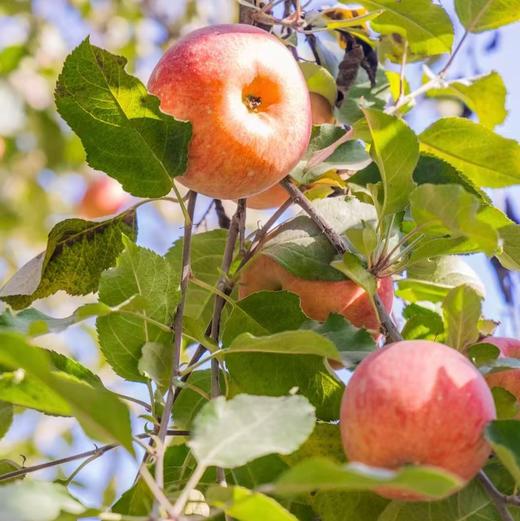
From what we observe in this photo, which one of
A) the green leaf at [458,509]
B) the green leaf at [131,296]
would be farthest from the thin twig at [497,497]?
the green leaf at [131,296]

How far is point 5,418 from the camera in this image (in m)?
1.08

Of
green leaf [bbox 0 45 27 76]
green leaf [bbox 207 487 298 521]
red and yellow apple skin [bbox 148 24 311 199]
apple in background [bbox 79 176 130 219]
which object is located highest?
red and yellow apple skin [bbox 148 24 311 199]

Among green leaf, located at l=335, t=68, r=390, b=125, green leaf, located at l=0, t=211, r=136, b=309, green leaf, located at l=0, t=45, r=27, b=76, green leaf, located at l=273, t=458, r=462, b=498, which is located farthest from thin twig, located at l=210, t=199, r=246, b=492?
green leaf, located at l=0, t=45, r=27, b=76

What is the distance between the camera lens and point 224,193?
40.3 inches

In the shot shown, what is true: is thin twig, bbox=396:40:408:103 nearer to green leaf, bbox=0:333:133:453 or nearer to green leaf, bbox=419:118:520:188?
green leaf, bbox=419:118:520:188

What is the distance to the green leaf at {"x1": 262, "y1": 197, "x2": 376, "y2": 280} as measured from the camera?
1077 millimetres

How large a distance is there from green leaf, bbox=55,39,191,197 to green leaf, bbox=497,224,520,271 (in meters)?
0.37

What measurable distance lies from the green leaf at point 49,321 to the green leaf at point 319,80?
619mm

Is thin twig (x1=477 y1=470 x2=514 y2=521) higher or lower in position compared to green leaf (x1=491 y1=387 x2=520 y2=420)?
lower

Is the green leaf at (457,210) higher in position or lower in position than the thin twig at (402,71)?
higher

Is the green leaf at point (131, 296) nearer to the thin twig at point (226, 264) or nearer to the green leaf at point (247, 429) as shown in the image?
the thin twig at point (226, 264)

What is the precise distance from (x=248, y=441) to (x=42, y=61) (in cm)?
284

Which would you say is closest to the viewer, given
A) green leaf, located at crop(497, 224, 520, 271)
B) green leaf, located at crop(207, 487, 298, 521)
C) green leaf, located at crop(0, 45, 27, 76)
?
green leaf, located at crop(207, 487, 298, 521)

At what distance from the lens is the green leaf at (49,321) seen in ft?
2.47
